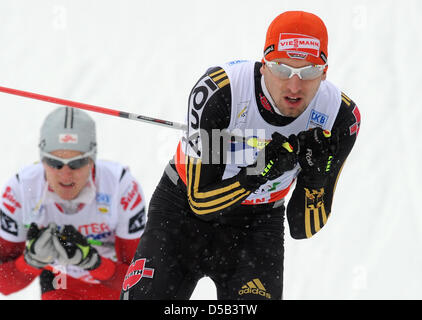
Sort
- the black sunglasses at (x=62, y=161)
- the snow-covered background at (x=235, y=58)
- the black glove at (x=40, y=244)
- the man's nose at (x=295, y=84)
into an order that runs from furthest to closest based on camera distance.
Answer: the snow-covered background at (x=235, y=58) < the black sunglasses at (x=62, y=161) < the black glove at (x=40, y=244) < the man's nose at (x=295, y=84)

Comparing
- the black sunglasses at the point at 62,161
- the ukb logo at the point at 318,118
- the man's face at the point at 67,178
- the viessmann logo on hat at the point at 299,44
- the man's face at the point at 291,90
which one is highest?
the viessmann logo on hat at the point at 299,44

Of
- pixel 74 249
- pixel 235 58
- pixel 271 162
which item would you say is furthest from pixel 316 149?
pixel 235 58

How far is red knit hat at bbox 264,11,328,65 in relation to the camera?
10.2 ft

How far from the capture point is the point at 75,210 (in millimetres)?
4832

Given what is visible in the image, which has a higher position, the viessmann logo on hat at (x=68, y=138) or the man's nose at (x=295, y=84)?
the man's nose at (x=295, y=84)

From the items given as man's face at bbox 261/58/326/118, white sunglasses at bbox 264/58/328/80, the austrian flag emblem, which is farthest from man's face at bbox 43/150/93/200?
white sunglasses at bbox 264/58/328/80

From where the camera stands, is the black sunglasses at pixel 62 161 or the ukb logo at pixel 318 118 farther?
the black sunglasses at pixel 62 161

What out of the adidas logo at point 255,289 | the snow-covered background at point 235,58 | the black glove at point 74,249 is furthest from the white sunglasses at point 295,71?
the snow-covered background at point 235,58

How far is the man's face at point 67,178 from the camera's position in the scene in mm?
4535

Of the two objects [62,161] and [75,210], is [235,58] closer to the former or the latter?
[75,210]

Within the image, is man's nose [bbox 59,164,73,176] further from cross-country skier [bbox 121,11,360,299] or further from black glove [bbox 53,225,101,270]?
cross-country skier [bbox 121,11,360,299]

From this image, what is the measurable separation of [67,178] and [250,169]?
1.78 meters

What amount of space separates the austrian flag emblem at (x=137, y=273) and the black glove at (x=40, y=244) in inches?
40.5

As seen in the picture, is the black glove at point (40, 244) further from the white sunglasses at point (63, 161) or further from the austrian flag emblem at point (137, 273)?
the austrian flag emblem at point (137, 273)
